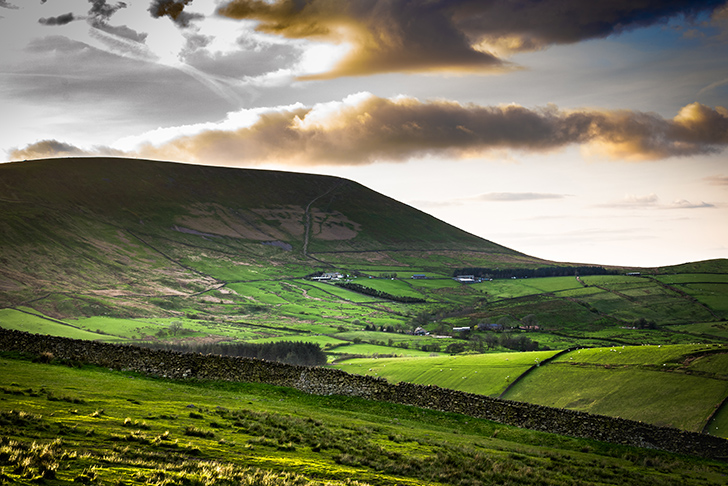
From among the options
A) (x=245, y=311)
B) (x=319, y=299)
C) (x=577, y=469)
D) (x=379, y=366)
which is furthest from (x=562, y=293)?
(x=577, y=469)

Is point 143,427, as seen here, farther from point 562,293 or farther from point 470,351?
point 562,293

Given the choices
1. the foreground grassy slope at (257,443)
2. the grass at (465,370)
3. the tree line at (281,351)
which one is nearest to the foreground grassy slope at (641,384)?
the grass at (465,370)

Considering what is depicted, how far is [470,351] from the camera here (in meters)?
106

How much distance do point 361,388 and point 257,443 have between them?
47.0 ft

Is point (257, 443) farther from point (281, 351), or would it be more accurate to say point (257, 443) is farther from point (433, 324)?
point (433, 324)

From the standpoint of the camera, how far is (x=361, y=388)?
100 feet

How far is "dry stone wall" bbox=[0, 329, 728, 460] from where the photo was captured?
92.9 feet

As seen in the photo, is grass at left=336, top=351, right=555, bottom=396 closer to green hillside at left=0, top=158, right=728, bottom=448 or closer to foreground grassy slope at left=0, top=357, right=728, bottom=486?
green hillside at left=0, top=158, right=728, bottom=448

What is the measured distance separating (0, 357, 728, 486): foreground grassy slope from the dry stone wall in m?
1.05

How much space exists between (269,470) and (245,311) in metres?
165

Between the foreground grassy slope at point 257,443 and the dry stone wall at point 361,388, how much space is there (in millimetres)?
1045

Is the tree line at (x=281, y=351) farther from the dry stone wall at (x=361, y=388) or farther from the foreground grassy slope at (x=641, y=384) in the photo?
the dry stone wall at (x=361, y=388)

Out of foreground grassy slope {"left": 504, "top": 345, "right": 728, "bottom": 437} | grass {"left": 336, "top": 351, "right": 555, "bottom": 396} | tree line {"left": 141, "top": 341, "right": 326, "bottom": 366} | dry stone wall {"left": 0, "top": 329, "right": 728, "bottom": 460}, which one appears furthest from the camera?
tree line {"left": 141, "top": 341, "right": 326, "bottom": 366}

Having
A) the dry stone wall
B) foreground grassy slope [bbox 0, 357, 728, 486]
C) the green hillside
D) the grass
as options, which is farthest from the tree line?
foreground grassy slope [bbox 0, 357, 728, 486]
